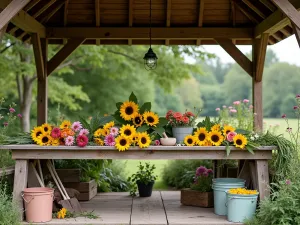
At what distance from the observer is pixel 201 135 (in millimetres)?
6344

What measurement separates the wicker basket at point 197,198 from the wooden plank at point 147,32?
298 cm

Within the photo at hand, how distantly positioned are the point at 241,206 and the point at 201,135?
3.19 feet

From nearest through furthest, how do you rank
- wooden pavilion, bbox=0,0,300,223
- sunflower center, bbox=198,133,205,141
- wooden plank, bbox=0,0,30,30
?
wooden plank, bbox=0,0,30,30, sunflower center, bbox=198,133,205,141, wooden pavilion, bbox=0,0,300,223

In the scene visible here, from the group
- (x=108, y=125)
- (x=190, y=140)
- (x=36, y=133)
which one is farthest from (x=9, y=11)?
(x=190, y=140)

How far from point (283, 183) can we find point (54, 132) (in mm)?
2768

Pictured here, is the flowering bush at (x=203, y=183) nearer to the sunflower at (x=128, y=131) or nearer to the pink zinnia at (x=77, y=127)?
the sunflower at (x=128, y=131)

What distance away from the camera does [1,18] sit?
5.67 meters

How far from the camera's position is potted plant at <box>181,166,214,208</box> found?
7.21m

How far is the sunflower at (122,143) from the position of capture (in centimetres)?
614

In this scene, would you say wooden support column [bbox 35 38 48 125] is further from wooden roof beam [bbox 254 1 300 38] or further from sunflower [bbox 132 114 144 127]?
wooden roof beam [bbox 254 1 300 38]

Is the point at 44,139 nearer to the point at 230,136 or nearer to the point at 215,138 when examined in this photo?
the point at 215,138

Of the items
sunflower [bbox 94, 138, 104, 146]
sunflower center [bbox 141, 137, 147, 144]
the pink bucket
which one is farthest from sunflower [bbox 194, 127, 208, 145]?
the pink bucket

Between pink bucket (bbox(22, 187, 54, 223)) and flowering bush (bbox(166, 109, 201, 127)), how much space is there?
5.79 feet

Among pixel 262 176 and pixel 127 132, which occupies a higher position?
pixel 127 132
